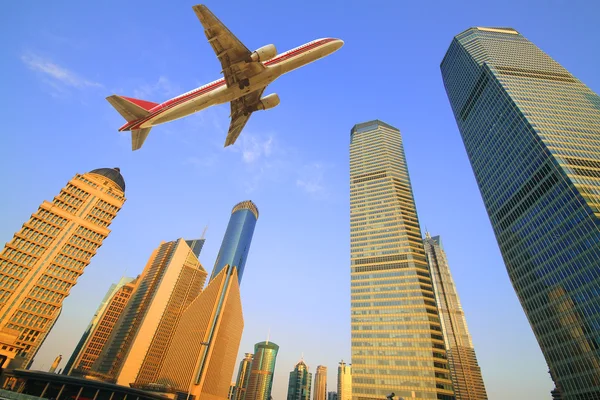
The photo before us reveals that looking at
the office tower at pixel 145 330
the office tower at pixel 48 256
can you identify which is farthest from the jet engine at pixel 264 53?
the office tower at pixel 145 330

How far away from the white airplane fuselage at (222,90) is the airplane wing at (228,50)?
902 mm

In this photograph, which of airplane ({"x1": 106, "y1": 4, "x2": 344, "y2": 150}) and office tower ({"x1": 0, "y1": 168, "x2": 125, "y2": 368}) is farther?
office tower ({"x1": 0, "y1": 168, "x2": 125, "y2": 368})

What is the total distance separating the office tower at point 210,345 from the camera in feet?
421

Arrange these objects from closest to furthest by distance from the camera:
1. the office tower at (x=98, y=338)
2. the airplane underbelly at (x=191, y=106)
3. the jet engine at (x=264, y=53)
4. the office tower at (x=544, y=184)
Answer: the jet engine at (x=264, y=53), the airplane underbelly at (x=191, y=106), the office tower at (x=544, y=184), the office tower at (x=98, y=338)

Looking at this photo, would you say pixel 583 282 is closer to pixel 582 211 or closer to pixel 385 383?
pixel 582 211

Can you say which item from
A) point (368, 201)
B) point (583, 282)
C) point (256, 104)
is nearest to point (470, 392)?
point (368, 201)

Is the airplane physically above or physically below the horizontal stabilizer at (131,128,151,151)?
above

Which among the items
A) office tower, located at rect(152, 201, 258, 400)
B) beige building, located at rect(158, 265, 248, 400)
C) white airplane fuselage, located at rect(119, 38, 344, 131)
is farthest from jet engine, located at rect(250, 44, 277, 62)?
beige building, located at rect(158, 265, 248, 400)

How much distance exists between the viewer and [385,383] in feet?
306

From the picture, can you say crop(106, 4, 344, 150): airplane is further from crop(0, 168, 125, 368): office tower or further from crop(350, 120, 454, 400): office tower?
crop(350, 120, 454, 400): office tower

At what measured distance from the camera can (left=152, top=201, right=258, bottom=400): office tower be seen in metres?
A: 128

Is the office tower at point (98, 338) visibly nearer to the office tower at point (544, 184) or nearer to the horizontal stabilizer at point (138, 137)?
the horizontal stabilizer at point (138, 137)

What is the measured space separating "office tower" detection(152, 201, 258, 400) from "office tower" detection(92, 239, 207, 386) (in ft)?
75.0

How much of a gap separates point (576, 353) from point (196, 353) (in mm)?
133217
